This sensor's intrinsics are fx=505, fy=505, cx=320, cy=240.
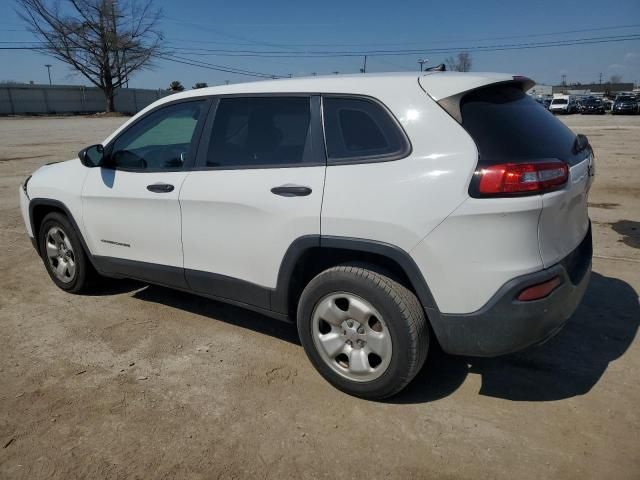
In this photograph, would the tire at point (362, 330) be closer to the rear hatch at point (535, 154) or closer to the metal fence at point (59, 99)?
the rear hatch at point (535, 154)

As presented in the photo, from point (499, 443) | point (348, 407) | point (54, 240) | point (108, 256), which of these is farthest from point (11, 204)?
point (499, 443)

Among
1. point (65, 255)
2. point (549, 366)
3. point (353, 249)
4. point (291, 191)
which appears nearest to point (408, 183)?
point (353, 249)

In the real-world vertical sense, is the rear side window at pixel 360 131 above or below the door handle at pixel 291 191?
above

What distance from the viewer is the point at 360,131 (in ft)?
9.18

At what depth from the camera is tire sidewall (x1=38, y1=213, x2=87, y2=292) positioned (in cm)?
431

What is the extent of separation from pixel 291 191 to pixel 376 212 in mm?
564

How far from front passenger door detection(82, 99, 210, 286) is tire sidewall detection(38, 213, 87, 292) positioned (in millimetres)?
253

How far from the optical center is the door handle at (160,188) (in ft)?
11.5

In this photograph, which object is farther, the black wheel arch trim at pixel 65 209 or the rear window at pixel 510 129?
the black wheel arch trim at pixel 65 209

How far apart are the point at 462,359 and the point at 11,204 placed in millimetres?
8247

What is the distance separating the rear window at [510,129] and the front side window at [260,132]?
95 centimetres

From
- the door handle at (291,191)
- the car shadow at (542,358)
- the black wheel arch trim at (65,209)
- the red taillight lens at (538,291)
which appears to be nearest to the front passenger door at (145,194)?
the black wheel arch trim at (65,209)

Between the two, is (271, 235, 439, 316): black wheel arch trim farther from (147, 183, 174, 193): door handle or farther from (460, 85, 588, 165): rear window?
(147, 183, 174, 193): door handle

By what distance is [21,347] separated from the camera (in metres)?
3.64
